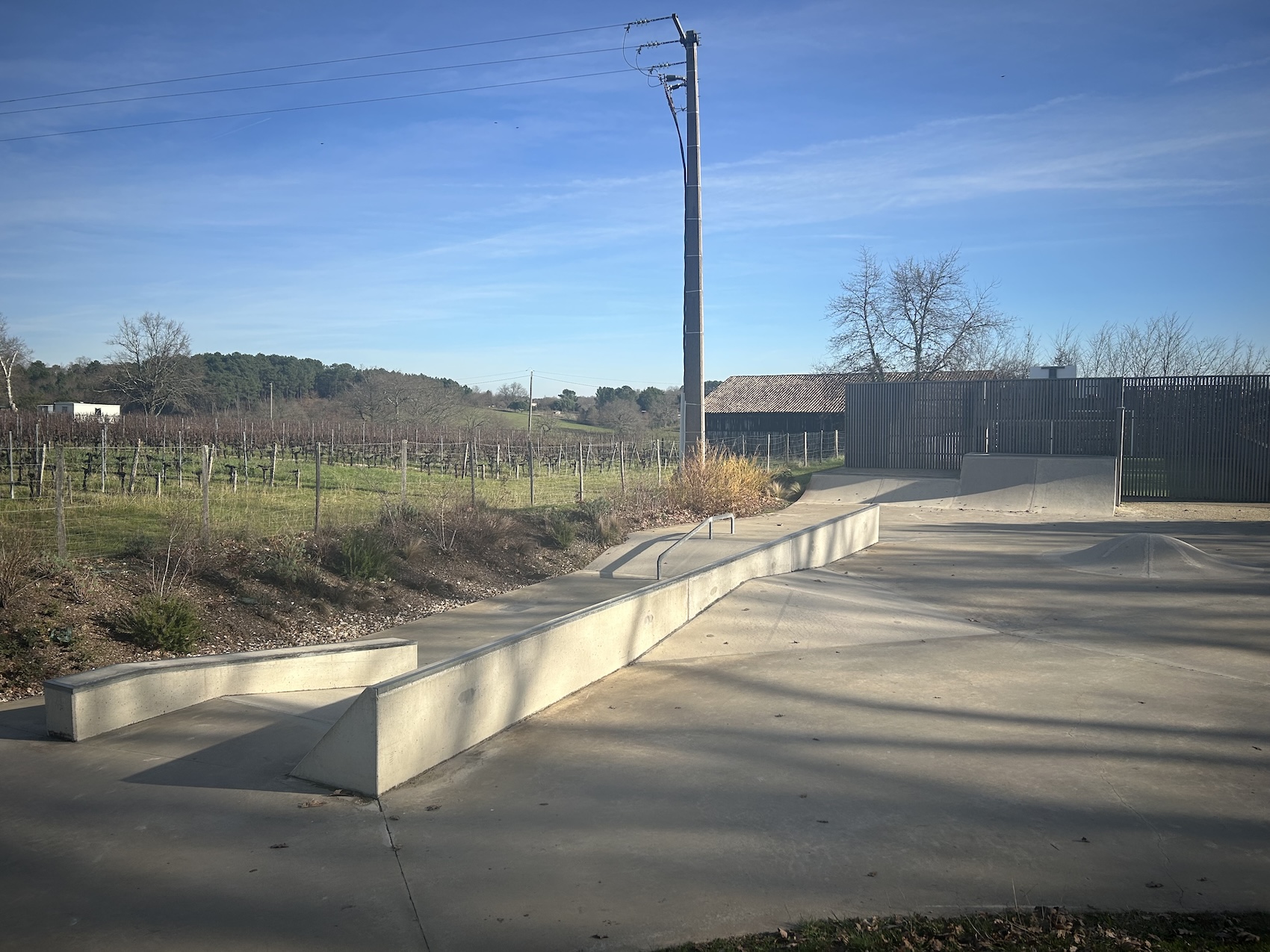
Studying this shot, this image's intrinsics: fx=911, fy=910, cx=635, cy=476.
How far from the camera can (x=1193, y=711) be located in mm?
6172

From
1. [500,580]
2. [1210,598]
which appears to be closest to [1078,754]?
[1210,598]

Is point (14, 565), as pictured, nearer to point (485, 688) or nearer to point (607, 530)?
point (485, 688)

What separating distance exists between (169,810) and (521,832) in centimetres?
174

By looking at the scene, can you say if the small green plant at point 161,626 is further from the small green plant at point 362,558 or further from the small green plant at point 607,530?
the small green plant at point 607,530

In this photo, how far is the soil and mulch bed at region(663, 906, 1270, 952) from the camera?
3.20 meters

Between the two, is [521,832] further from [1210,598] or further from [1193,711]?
[1210,598]

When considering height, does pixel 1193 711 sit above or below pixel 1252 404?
below

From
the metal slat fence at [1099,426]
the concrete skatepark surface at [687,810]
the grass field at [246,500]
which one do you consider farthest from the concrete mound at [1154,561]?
the metal slat fence at [1099,426]

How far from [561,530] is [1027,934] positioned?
11.2 metres

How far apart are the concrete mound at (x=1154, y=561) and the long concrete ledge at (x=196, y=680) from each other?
906cm

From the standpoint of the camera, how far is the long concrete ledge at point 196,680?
5.47 meters

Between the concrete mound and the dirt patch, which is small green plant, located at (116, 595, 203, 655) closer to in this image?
the dirt patch

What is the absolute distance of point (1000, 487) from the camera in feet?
71.9

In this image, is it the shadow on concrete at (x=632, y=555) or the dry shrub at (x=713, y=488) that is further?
the dry shrub at (x=713, y=488)
